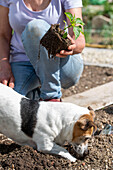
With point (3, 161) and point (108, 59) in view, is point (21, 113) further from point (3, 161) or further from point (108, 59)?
point (108, 59)

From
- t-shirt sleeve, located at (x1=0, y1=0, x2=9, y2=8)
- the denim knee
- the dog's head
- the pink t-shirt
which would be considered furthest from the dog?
t-shirt sleeve, located at (x1=0, y1=0, x2=9, y2=8)

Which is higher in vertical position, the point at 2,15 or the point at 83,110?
the point at 2,15

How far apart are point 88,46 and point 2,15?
4449 millimetres

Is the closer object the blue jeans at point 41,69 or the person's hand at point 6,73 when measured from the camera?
the blue jeans at point 41,69

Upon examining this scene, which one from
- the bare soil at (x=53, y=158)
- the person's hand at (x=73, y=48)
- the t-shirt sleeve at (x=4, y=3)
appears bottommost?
the bare soil at (x=53, y=158)

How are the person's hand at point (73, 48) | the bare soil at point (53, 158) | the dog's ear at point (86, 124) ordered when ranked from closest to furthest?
1. the dog's ear at point (86, 124)
2. the bare soil at point (53, 158)
3. the person's hand at point (73, 48)

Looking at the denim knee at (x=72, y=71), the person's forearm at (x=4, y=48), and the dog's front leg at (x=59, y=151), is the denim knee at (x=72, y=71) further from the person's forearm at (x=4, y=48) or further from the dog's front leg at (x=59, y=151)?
the dog's front leg at (x=59, y=151)

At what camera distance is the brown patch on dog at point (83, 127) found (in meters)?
2.10

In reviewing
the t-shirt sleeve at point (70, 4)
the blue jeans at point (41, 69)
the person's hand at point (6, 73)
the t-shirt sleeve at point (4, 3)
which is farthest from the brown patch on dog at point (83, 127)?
the t-shirt sleeve at point (4, 3)

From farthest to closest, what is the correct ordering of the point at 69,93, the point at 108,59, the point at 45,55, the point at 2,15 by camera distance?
the point at 108,59
the point at 69,93
the point at 2,15
the point at 45,55

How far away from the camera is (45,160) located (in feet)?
7.36

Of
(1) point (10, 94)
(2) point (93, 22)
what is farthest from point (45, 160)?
(2) point (93, 22)

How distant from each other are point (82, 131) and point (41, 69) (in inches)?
42.0

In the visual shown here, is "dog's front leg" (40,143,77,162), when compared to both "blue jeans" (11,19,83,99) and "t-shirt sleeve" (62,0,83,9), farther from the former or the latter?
"t-shirt sleeve" (62,0,83,9)
